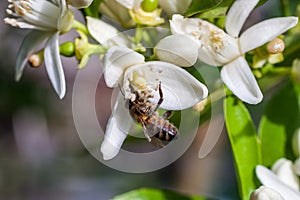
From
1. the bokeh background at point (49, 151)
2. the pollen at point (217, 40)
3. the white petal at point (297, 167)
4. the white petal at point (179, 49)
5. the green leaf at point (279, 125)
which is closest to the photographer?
the white petal at point (179, 49)

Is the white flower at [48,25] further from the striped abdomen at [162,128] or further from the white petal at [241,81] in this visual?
the white petal at [241,81]

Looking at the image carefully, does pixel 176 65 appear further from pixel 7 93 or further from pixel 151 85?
pixel 7 93

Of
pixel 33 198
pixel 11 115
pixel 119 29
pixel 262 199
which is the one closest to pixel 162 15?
pixel 119 29

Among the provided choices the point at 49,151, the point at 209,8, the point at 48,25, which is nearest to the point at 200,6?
the point at 209,8

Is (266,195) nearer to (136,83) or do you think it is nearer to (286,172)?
(286,172)

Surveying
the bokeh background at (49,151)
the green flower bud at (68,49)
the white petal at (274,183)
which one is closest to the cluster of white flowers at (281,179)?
the white petal at (274,183)

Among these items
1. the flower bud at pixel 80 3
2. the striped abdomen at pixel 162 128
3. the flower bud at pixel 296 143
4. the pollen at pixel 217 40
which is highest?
the flower bud at pixel 80 3

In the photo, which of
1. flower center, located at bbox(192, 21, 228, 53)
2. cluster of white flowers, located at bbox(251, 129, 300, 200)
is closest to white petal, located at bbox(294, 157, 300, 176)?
cluster of white flowers, located at bbox(251, 129, 300, 200)
